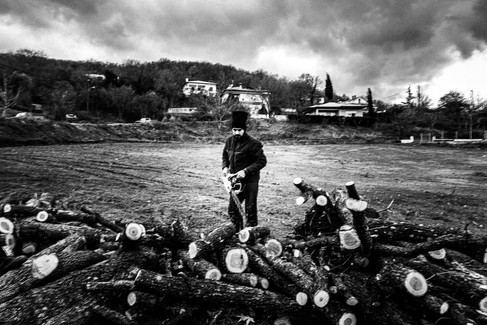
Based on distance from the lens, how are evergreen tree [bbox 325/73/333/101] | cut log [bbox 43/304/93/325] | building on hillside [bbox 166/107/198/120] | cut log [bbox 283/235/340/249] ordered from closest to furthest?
cut log [bbox 43/304/93/325] → cut log [bbox 283/235/340/249] → building on hillside [bbox 166/107/198/120] → evergreen tree [bbox 325/73/333/101]

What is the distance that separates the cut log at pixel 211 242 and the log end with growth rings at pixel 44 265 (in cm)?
108

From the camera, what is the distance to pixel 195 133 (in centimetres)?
3366

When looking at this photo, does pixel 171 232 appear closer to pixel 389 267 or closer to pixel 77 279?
pixel 77 279

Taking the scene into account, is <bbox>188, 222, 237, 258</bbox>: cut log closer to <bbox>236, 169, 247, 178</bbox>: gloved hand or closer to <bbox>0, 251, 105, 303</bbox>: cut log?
<bbox>0, 251, 105, 303</bbox>: cut log

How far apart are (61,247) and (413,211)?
685 centimetres

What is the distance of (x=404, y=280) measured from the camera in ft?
6.97

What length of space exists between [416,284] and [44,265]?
2.85 meters

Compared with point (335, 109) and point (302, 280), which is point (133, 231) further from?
point (335, 109)

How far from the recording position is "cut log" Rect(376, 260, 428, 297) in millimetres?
2109

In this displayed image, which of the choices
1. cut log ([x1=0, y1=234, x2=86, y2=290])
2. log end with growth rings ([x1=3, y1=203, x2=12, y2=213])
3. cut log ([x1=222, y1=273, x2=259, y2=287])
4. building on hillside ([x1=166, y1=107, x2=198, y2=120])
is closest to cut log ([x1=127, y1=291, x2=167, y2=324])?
cut log ([x1=222, y1=273, x2=259, y2=287])

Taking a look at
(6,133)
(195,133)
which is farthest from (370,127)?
(6,133)

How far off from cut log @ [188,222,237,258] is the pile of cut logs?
0.01 m

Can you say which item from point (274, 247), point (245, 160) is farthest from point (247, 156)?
point (274, 247)

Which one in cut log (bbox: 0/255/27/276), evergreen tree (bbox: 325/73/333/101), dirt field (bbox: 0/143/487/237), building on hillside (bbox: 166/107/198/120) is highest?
evergreen tree (bbox: 325/73/333/101)
